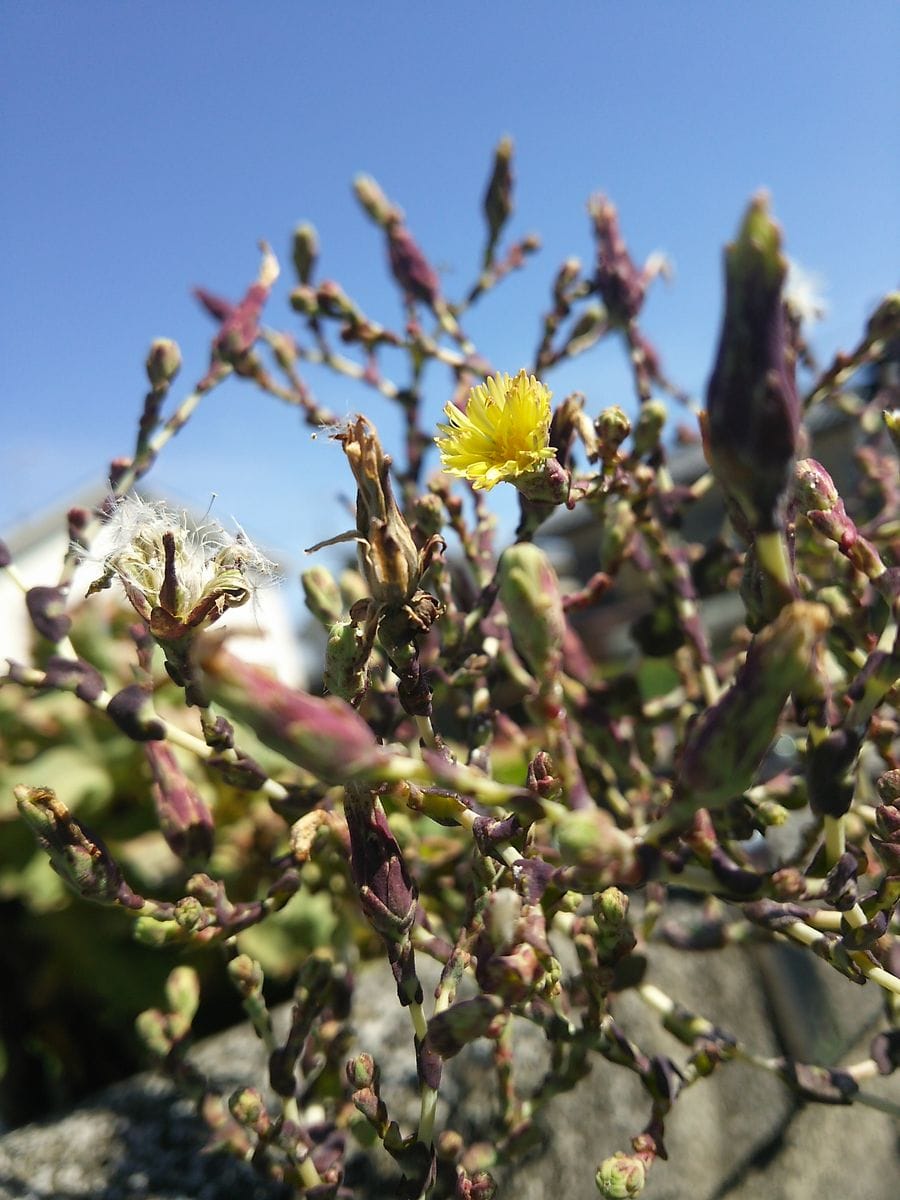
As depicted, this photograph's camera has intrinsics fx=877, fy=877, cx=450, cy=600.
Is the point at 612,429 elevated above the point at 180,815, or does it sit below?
above

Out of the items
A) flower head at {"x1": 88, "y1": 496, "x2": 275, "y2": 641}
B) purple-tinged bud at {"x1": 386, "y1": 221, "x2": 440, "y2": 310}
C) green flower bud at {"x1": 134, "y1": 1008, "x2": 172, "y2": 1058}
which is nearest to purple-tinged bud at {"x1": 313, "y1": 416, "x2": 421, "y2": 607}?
flower head at {"x1": 88, "y1": 496, "x2": 275, "y2": 641}

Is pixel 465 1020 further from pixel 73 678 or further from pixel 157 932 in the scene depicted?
pixel 73 678

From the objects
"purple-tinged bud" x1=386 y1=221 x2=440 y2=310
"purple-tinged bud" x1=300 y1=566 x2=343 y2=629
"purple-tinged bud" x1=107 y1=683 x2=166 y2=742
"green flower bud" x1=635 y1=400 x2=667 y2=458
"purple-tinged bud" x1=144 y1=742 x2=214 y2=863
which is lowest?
"purple-tinged bud" x1=144 y1=742 x2=214 y2=863

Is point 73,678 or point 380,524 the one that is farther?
point 73,678

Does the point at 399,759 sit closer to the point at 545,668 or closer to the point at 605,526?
the point at 545,668

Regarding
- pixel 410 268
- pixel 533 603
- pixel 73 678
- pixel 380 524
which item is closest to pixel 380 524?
pixel 380 524

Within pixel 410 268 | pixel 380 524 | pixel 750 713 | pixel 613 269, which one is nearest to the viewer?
pixel 750 713

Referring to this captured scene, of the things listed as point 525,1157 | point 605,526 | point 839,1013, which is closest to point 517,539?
point 605,526

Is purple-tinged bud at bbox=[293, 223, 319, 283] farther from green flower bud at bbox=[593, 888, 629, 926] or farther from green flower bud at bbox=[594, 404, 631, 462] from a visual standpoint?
green flower bud at bbox=[593, 888, 629, 926]
